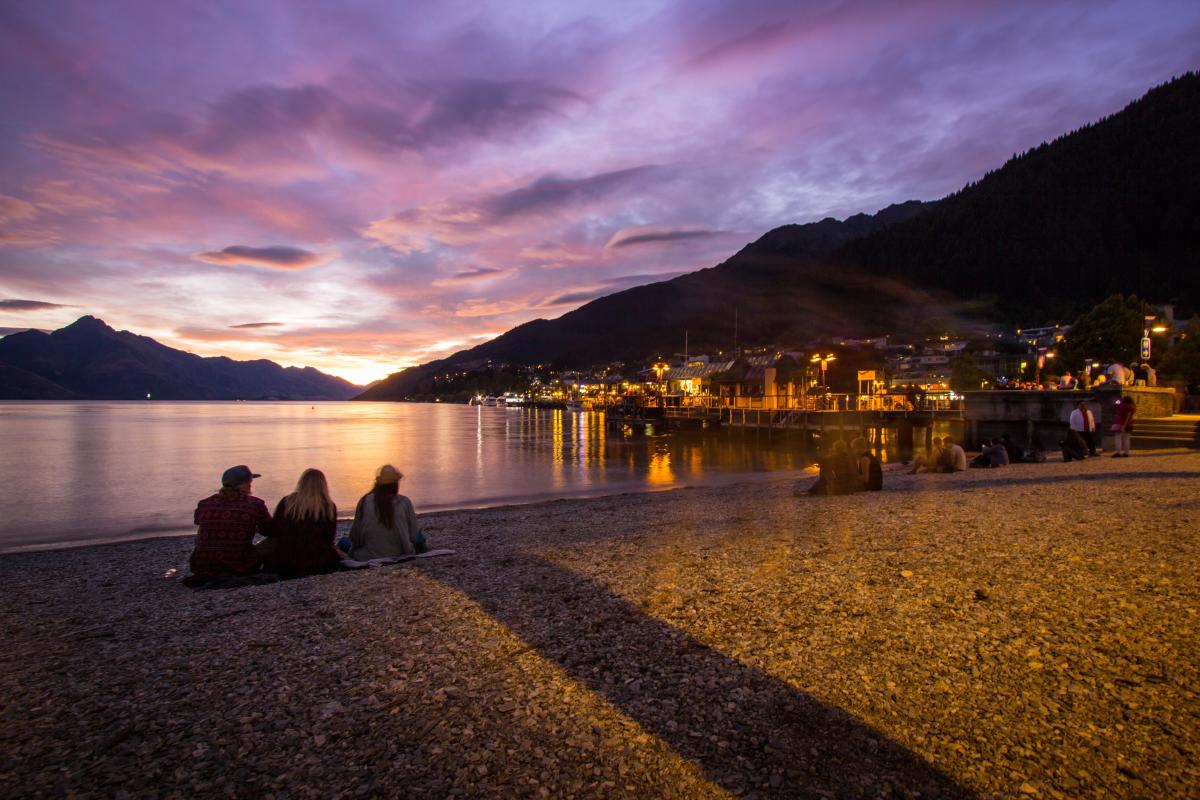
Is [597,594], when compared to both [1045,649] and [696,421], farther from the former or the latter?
[696,421]

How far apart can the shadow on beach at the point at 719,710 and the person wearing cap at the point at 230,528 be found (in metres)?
3.47

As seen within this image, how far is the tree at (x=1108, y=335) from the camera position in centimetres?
4922

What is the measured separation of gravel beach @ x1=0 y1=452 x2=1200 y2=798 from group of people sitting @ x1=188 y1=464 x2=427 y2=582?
50cm

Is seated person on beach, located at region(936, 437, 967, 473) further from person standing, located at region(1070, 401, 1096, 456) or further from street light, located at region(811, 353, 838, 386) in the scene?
street light, located at region(811, 353, 838, 386)

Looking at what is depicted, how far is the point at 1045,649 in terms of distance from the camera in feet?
14.8

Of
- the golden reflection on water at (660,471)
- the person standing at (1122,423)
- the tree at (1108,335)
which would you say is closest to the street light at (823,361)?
the tree at (1108,335)

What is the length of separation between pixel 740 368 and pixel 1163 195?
472 ft

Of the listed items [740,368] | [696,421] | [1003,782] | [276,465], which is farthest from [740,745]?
[740,368]

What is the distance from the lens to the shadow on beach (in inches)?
124

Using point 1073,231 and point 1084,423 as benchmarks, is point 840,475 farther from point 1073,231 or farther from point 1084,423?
point 1073,231

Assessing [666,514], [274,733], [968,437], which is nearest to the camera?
[274,733]

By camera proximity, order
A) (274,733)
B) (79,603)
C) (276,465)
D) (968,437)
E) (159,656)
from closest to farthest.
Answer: (274,733) → (159,656) → (79,603) → (968,437) → (276,465)

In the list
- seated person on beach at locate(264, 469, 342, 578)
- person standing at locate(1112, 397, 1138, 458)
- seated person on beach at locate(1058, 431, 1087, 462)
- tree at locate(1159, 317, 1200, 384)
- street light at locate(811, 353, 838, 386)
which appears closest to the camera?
seated person on beach at locate(264, 469, 342, 578)

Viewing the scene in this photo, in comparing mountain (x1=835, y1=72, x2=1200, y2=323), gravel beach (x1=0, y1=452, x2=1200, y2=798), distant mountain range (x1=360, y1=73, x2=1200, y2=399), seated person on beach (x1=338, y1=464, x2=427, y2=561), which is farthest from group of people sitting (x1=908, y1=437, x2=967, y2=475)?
mountain (x1=835, y1=72, x2=1200, y2=323)
